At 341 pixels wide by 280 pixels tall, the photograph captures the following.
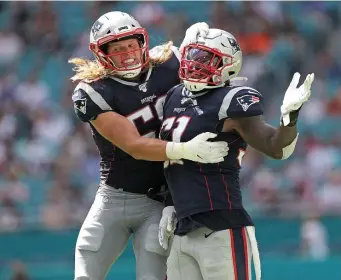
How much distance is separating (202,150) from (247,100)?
28 centimetres

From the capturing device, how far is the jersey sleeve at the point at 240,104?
389cm

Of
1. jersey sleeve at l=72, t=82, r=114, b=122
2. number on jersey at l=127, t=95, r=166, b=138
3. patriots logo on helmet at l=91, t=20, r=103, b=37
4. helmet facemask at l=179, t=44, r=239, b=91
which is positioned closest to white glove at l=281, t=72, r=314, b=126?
helmet facemask at l=179, t=44, r=239, b=91

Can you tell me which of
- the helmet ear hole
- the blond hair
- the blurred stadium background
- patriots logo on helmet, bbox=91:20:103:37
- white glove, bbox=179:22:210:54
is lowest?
the blurred stadium background

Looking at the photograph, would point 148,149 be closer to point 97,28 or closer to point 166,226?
A: point 166,226

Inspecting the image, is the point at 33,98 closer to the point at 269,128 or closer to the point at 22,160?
the point at 22,160

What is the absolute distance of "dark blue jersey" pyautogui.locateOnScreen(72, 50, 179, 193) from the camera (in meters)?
4.31

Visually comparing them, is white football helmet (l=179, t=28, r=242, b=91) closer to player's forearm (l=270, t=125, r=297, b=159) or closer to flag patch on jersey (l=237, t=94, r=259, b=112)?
flag patch on jersey (l=237, t=94, r=259, b=112)

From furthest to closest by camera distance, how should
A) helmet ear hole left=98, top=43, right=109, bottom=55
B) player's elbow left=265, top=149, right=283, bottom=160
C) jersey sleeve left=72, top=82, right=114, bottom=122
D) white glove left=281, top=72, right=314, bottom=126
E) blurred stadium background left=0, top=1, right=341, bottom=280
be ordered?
blurred stadium background left=0, top=1, right=341, bottom=280 → helmet ear hole left=98, top=43, right=109, bottom=55 → jersey sleeve left=72, top=82, right=114, bottom=122 → player's elbow left=265, top=149, right=283, bottom=160 → white glove left=281, top=72, right=314, bottom=126

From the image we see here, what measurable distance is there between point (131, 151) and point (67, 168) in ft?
16.2

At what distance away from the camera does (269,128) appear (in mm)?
3883

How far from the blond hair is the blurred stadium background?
345 centimetres

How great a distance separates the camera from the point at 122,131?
4211mm

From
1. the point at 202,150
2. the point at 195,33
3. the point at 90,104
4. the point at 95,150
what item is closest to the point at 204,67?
the point at 195,33

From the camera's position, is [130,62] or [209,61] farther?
[130,62]
